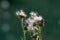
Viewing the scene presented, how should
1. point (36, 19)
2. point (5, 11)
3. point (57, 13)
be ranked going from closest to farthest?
point (36, 19) → point (57, 13) → point (5, 11)

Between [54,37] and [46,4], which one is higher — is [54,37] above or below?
below

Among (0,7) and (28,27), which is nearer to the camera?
(28,27)

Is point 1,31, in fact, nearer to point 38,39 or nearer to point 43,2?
point 43,2

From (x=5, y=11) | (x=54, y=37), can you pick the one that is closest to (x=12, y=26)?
(x=5, y=11)

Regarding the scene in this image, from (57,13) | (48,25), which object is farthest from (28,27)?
(57,13)

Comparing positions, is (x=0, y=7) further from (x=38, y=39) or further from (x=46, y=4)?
(x=38, y=39)

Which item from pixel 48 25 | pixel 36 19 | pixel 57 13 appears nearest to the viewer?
pixel 36 19
